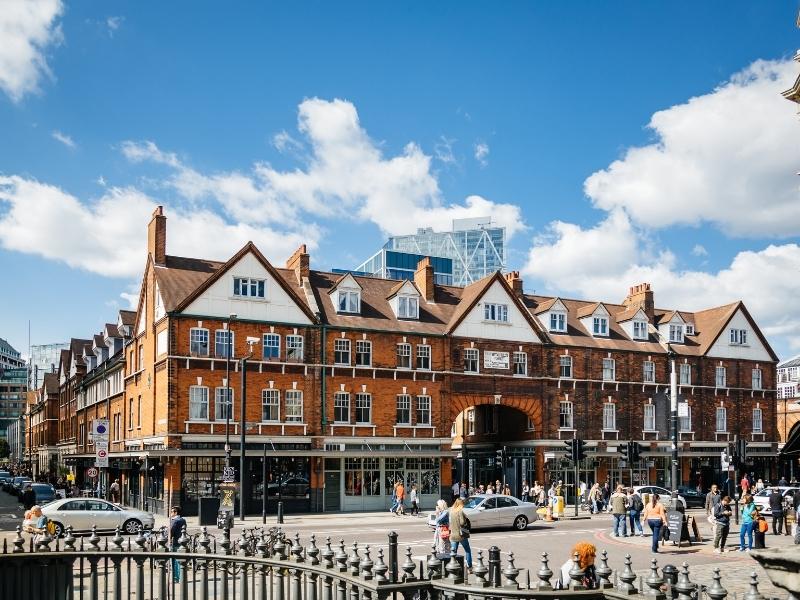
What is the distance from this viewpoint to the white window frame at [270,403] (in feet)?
147

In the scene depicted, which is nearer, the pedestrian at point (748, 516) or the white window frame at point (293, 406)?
the pedestrian at point (748, 516)

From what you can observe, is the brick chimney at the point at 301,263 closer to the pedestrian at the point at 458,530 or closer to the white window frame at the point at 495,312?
the white window frame at the point at 495,312

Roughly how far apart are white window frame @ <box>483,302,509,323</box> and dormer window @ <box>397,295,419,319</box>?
4214 mm

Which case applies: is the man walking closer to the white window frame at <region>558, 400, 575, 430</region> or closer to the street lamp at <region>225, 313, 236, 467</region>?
the street lamp at <region>225, 313, 236, 467</region>

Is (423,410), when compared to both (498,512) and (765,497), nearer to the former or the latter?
(498,512)

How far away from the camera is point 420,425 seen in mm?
48969

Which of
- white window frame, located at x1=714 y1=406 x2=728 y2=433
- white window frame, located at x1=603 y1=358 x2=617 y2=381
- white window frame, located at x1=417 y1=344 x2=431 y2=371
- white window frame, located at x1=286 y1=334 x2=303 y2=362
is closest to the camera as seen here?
white window frame, located at x1=286 y1=334 x2=303 y2=362

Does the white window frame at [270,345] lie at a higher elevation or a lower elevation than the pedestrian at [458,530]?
higher

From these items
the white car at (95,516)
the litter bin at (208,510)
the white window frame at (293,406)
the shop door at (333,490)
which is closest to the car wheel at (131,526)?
the white car at (95,516)

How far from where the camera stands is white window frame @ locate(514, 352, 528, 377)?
171 feet

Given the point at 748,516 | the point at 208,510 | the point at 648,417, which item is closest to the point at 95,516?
the point at 208,510

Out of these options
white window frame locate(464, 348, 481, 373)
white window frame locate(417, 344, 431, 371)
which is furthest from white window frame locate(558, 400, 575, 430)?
white window frame locate(417, 344, 431, 371)

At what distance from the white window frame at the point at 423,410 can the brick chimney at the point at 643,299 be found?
1808 centimetres

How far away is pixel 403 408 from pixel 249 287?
36.4 ft
